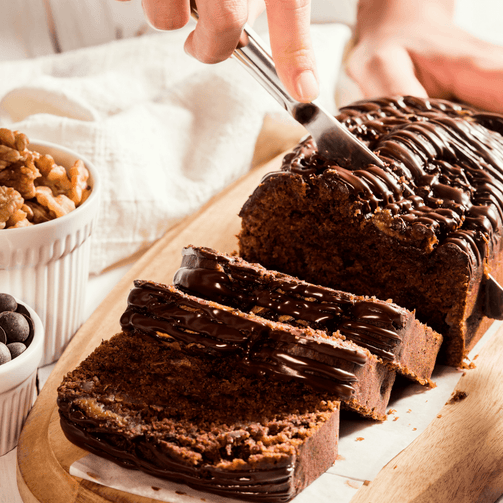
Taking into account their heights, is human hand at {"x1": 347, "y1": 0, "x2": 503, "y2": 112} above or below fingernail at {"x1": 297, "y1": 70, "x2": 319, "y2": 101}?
below

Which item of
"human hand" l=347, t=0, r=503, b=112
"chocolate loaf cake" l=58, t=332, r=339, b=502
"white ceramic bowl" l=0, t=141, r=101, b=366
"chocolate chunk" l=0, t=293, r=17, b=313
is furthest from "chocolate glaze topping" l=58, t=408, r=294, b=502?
"human hand" l=347, t=0, r=503, b=112

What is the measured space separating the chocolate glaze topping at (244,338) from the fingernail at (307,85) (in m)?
0.89

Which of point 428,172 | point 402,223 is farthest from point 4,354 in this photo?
point 428,172

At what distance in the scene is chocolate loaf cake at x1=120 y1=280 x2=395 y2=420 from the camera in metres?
2.15

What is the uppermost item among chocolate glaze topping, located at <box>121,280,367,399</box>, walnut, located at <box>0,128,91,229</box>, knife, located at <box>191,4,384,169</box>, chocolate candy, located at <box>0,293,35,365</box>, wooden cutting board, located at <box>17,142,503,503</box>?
knife, located at <box>191,4,384,169</box>

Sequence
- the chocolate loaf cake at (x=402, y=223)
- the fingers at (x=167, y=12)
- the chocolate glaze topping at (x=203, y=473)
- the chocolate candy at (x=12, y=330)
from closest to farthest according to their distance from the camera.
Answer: the chocolate glaze topping at (x=203, y=473) → the chocolate candy at (x=12, y=330) → the fingers at (x=167, y=12) → the chocolate loaf cake at (x=402, y=223)

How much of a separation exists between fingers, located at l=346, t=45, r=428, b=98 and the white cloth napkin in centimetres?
33

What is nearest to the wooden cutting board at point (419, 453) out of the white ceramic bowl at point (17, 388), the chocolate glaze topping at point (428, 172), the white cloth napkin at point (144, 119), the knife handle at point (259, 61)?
the white ceramic bowl at point (17, 388)

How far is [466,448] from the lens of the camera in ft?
7.51

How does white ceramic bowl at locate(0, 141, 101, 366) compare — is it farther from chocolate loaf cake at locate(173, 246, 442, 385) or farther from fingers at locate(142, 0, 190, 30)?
fingers at locate(142, 0, 190, 30)

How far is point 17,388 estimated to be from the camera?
2283 millimetres

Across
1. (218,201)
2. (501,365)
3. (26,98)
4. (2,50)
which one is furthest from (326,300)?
(2,50)

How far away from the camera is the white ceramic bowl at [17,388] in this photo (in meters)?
2.19

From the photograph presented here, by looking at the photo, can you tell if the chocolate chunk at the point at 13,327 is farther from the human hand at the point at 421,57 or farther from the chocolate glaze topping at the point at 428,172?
the human hand at the point at 421,57
